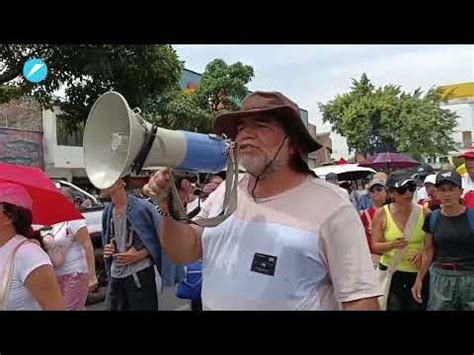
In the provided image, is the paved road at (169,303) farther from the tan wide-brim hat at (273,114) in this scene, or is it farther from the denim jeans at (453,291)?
the tan wide-brim hat at (273,114)

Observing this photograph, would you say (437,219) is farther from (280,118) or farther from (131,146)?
(131,146)

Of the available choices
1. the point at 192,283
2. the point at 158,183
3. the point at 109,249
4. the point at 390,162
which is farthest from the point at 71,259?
the point at 390,162

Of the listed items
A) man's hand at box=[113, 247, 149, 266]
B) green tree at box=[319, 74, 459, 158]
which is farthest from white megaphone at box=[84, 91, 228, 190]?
green tree at box=[319, 74, 459, 158]

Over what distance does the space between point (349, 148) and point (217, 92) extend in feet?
29.8

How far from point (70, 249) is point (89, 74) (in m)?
3.40

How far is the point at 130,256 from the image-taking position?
12.7ft

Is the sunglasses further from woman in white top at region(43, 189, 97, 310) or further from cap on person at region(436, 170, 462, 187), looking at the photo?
woman in white top at region(43, 189, 97, 310)

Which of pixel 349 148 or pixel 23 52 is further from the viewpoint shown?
pixel 349 148

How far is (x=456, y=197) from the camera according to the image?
3635 millimetres

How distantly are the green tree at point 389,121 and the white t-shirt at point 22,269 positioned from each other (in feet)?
66.8

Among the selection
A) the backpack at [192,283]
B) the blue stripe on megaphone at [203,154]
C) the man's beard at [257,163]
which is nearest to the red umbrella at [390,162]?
the backpack at [192,283]
